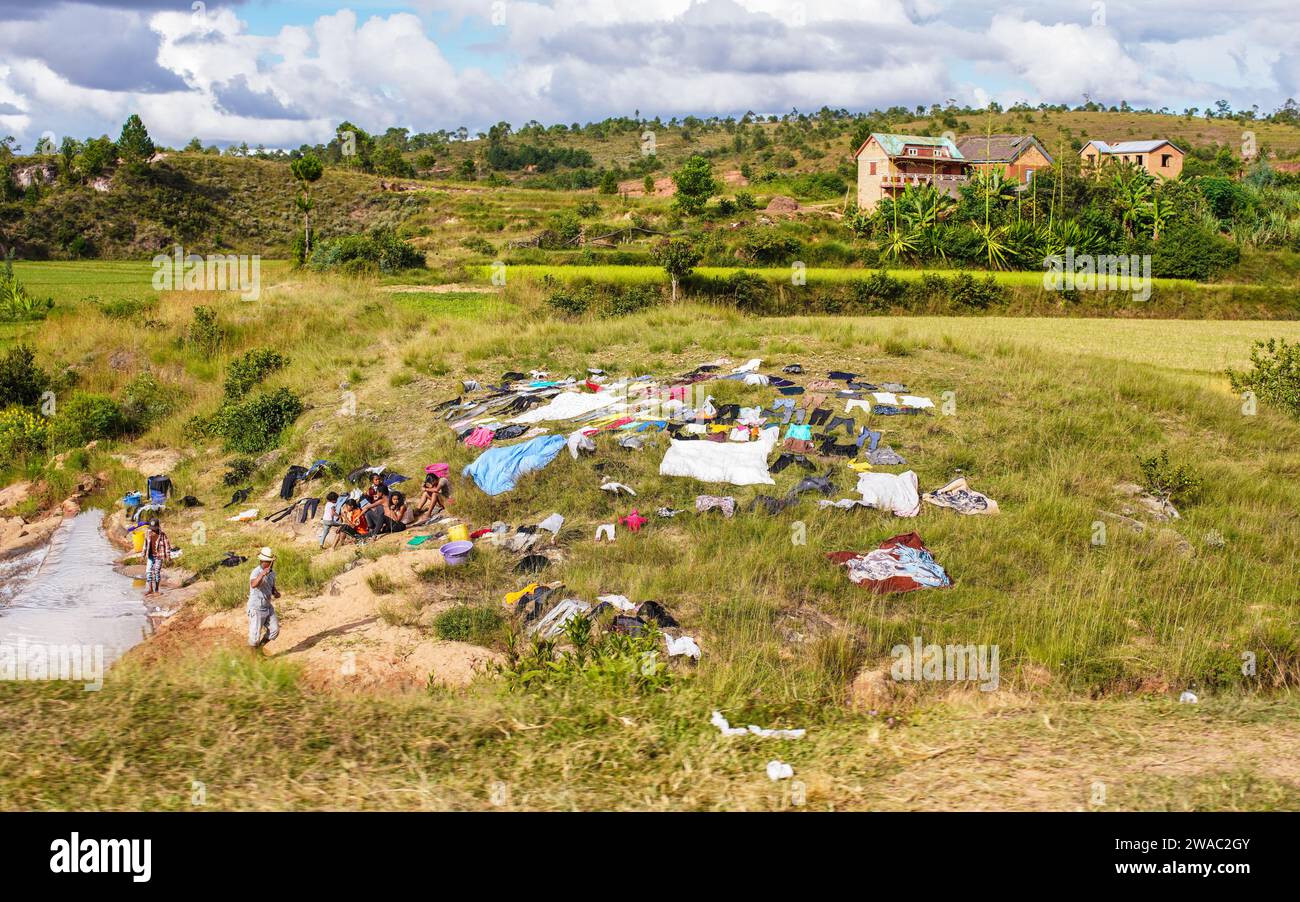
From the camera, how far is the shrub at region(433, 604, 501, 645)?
728 centimetres

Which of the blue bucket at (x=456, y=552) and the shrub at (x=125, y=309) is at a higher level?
the shrub at (x=125, y=309)

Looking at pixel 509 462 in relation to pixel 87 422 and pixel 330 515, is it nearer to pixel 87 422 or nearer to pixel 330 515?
pixel 330 515

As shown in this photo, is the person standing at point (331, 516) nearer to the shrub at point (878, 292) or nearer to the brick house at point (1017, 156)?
the shrub at point (878, 292)

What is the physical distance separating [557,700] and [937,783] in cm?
204

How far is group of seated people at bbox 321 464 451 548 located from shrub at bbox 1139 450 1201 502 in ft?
24.3

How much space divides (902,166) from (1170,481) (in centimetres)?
Result: 3751

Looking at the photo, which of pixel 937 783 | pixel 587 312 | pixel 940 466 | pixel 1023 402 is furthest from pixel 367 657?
pixel 587 312

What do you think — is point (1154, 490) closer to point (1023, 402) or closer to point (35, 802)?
point (1023, 402)

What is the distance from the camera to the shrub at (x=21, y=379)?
16188mm

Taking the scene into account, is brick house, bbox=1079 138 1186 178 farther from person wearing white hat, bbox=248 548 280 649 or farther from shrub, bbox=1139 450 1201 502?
person wearing white hat, bbox=248 548 280 649

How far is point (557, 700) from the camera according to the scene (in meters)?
5.23

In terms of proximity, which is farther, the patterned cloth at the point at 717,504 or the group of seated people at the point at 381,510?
the group of seated people at the point at 381,510

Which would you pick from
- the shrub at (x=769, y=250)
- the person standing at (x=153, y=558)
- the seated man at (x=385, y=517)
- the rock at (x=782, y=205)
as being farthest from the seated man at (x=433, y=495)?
the rock at (x=782, y=205)

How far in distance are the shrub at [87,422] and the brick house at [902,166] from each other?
34.8 meters
